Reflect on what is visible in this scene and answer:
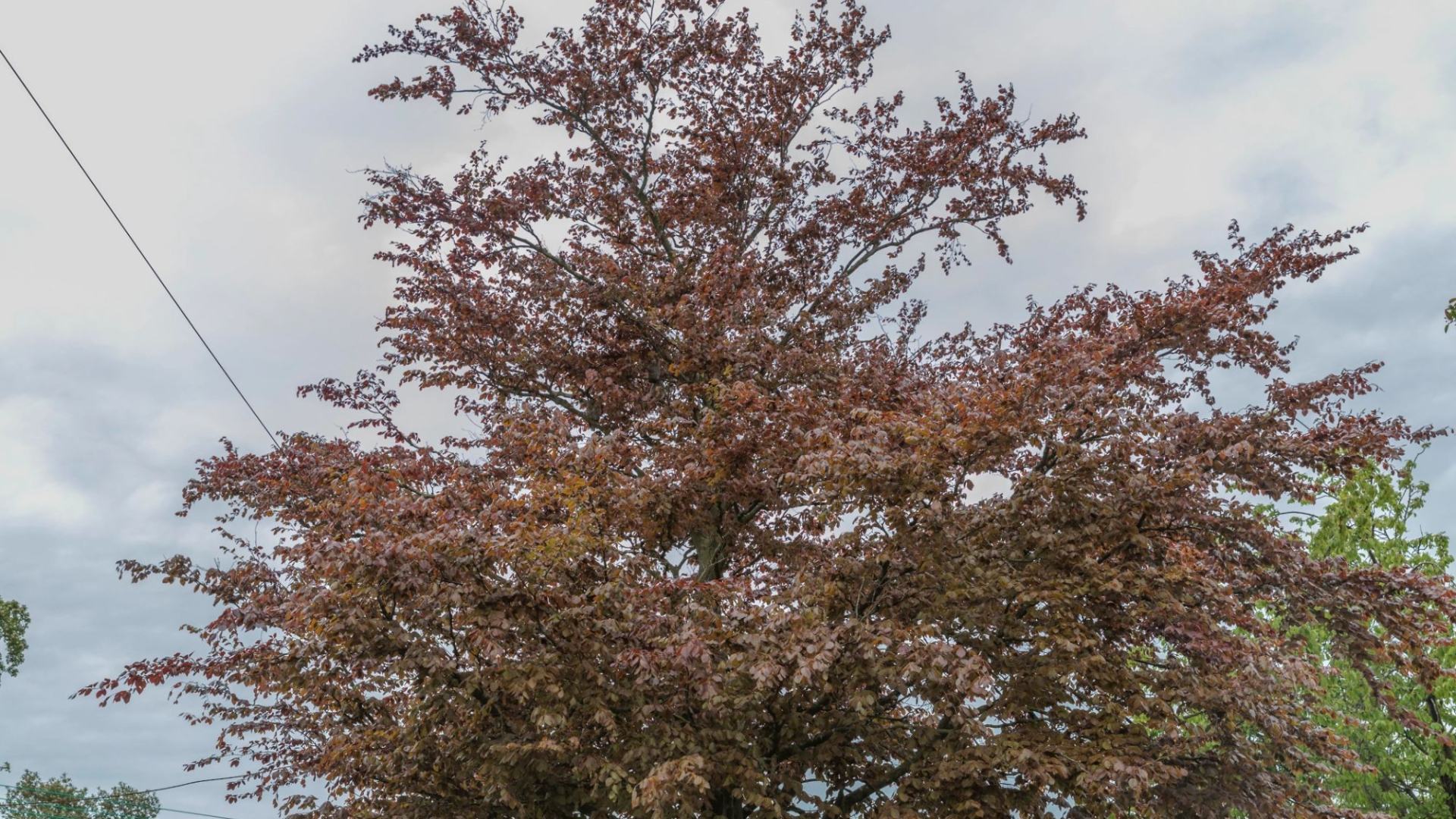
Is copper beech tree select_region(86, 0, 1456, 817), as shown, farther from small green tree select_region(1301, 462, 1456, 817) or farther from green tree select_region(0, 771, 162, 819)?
green tree select_region(0, 771, 162, 819)

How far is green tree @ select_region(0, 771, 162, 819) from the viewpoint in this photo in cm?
2694

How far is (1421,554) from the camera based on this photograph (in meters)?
15.8

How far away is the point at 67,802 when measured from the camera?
27.1 metres

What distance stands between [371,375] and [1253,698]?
390 inches

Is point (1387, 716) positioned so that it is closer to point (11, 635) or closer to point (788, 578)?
point (788, 578)

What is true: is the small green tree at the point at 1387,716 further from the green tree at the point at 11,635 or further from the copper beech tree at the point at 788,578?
the green tree at the point at 11,635

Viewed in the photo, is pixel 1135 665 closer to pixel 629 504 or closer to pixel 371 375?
pixel 629 504

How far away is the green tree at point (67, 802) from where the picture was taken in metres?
26.9

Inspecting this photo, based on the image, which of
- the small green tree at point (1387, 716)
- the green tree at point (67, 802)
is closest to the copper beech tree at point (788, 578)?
the small green tree at point (1387, 716)

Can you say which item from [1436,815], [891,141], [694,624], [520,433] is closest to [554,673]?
[694,624]

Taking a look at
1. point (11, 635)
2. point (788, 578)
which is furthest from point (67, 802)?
point (788, 578)

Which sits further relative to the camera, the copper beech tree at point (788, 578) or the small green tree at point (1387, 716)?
the small green tree at point (1387, 716)

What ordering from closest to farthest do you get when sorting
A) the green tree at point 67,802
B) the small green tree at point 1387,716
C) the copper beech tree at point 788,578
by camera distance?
the copper beech tree at point 788,578 < the small green tree at point 1387,716 < the green tree at point 67,802

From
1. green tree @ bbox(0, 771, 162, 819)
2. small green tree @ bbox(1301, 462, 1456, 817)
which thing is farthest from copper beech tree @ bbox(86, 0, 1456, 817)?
green tree @ bbox(0, 771, 162, 819)
